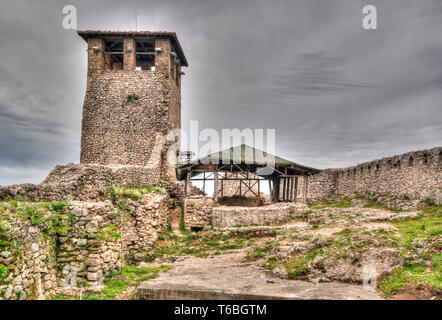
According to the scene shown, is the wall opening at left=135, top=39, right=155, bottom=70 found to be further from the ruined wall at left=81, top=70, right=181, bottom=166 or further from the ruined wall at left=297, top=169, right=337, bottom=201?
the ruined wall at left=297, top=169, right=337, bottom=201

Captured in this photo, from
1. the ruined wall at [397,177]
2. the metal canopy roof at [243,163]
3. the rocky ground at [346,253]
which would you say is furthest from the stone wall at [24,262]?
the ruined wall at [397,177]

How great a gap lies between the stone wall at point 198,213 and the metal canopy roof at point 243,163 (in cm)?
266

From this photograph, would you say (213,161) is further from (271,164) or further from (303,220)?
(303,220)

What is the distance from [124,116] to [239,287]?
53.5 ft

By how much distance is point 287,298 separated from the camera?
6.25 metres

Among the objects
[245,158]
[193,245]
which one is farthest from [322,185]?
[193,245]

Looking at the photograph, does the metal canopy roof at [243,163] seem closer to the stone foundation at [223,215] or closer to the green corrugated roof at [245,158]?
the green corrugated roof at [245,158]

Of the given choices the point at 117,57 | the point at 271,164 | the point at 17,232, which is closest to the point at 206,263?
the point at 17,232

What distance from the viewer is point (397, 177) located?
17.9 m

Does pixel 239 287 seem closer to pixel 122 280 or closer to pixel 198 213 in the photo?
pixel 122 280

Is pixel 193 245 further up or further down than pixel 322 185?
further down

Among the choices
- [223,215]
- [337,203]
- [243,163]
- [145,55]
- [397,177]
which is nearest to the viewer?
[223,215]

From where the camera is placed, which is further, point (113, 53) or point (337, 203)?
point (337, 203)

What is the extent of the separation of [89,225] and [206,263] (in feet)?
16.2
